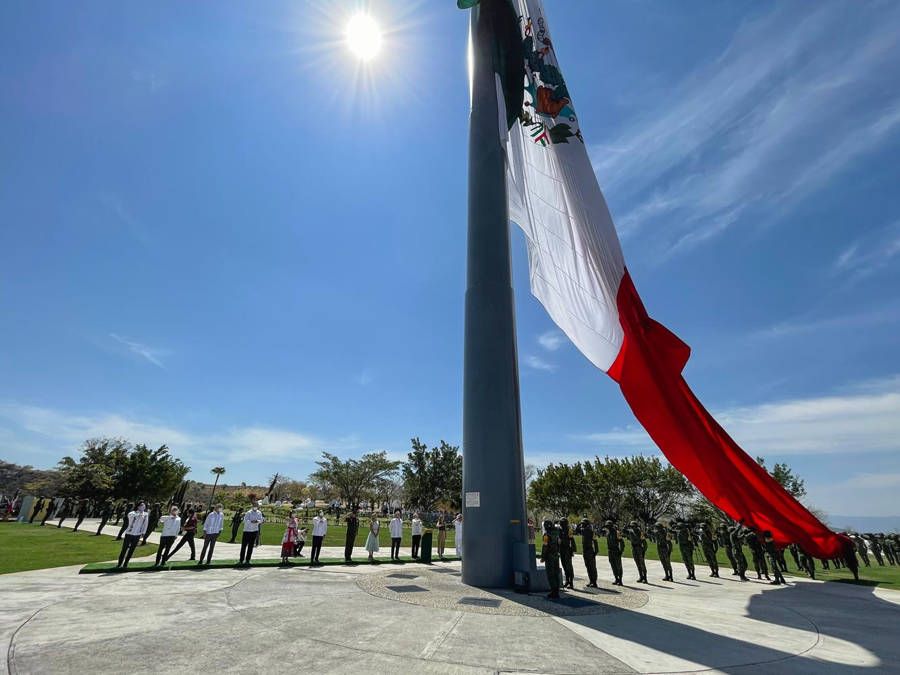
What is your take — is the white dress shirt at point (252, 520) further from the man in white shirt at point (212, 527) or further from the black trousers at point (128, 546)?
the black trousers at point (128, 546)

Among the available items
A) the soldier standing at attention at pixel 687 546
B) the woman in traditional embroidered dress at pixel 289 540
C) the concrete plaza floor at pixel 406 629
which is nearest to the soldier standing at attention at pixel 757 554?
the soldier standing at attention at pixel 687 546

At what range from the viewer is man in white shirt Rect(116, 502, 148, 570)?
42.8ft

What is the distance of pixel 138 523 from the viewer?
43.4ft

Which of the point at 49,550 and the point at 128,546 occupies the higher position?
the point at 128,546

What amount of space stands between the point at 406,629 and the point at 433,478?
59.5 m

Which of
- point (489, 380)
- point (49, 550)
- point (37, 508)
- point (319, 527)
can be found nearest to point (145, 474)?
point (37, 508)

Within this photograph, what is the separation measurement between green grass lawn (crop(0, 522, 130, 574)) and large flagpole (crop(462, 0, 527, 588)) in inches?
498

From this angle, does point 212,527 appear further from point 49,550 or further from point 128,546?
point 49,550

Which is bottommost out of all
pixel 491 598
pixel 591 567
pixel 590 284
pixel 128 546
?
pixel 491 598

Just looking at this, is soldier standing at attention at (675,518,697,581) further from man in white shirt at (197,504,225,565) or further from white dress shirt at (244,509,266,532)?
man in white shirt at (197,504,225,565)

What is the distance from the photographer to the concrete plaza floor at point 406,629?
212 inches

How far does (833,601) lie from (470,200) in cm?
1472

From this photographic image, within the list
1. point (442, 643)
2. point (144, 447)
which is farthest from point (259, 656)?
point (144, 447)

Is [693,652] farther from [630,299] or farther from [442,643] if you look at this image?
[630,299]
